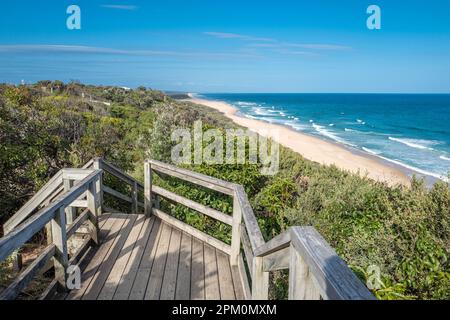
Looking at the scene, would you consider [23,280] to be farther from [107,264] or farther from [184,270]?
[184,270]

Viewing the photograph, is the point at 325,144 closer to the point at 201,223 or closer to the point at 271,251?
the point at 201,223

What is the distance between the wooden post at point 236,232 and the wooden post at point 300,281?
81.6 inches

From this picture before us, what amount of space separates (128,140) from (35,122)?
8.32 metres

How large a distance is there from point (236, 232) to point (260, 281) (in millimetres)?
1446

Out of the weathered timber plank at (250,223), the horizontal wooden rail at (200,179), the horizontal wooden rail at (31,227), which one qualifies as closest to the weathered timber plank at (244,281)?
the weathered timber plank at (250,223)

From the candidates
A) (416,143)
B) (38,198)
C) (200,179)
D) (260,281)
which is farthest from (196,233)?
(416,143)

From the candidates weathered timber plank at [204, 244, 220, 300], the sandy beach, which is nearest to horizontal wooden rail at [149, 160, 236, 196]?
weathered timber plank at [204, 244, 220, 300]

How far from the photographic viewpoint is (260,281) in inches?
97.0

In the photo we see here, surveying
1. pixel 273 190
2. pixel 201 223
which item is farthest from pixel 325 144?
pixel 201 223

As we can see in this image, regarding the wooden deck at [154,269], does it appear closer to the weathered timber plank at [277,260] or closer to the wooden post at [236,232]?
the wooden post at [236,232]

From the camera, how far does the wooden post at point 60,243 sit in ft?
10.4

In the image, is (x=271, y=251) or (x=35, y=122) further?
(x=35, y=122)

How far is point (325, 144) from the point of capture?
112ft

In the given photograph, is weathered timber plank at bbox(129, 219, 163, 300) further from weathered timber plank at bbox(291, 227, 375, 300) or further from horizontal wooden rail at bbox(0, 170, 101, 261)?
weathered timber plank at bbox(291, 227, 375, 300)
